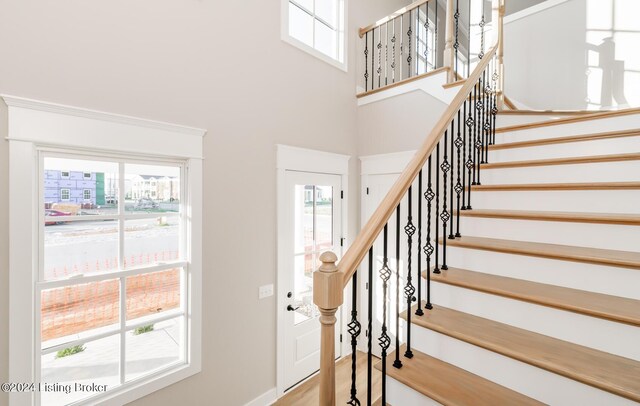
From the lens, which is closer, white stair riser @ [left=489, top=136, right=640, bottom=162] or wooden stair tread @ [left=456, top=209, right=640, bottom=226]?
wooden stair tread @ [left=456, top=209, right=640, bottom=226]

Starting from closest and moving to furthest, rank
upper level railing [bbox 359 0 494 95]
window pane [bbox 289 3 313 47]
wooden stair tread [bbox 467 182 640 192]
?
wooden stair tread [bbox 467 182 640 192] < upper level railing [bbox 359 0 494 95] < window pane [bbox 289 3 313 47]

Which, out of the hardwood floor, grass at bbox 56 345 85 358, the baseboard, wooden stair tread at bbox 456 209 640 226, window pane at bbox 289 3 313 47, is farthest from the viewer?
window pane at bbox 289 3 313 47

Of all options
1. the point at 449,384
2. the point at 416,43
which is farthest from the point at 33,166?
the point at 416,43

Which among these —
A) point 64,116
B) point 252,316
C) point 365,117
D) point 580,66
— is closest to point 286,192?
point 252,316

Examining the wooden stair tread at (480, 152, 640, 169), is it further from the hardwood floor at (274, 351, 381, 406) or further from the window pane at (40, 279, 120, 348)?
the window pane at (40, 279, 120, 348)

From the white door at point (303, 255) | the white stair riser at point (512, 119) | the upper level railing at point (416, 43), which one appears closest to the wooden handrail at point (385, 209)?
the white stair riser at point (512, 119)

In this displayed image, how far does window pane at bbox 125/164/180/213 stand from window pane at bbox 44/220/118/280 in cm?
19

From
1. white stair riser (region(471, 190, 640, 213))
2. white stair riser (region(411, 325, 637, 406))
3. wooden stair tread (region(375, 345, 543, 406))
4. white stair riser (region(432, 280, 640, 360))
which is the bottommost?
wooden stair tread (region(375, 345, 543, 406))

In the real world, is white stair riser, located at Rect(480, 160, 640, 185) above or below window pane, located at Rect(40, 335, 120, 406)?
above

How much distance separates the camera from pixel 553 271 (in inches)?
59.1

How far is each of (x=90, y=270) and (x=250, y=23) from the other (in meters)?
2.24

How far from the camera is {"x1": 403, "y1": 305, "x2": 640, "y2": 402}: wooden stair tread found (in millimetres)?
1050

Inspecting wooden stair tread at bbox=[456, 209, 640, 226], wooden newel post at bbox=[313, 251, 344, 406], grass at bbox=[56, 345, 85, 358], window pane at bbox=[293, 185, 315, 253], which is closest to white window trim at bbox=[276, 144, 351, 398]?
window pane at bbox=[293, 185, 315, 253]

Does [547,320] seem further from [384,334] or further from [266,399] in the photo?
[266,399]
